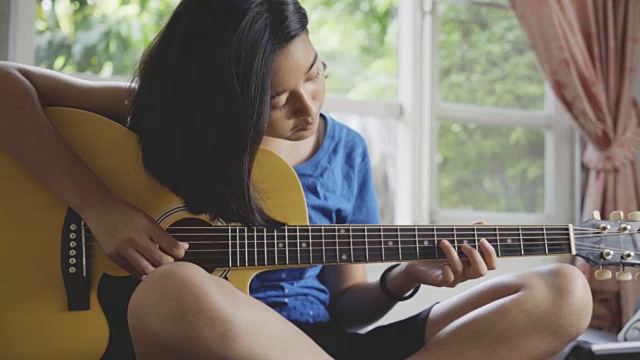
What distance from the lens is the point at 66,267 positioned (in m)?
1.19

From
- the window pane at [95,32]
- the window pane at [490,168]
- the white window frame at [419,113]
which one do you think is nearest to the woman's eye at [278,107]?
the window pane at [95,32]

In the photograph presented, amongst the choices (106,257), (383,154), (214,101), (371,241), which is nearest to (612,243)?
(371,241)

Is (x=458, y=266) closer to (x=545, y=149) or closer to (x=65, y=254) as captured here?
(x=65, y=254)

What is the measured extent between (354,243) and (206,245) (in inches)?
10.4

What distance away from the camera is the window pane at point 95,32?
2.02 meters

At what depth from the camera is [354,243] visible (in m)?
Answer: 1.28

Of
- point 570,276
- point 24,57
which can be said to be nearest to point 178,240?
point 570,276

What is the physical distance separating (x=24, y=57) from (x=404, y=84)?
119 cm

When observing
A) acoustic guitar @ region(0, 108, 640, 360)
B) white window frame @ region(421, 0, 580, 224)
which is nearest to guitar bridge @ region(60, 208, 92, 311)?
acoustic guitar @ region(0, 108, 640, 360)

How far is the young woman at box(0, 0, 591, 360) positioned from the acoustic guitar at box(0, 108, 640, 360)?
0.03m

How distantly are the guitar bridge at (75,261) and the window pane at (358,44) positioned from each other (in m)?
1.31

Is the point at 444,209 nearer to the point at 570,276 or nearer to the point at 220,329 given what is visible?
the point at 570,276

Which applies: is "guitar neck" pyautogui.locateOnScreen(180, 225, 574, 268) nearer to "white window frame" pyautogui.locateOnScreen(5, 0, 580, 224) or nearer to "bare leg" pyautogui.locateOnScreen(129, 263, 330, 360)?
"bare leg" pyautogui.locateOnScreen(129, 263, 330, 360)

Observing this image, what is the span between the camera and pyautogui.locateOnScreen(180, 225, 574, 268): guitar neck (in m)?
1.21
